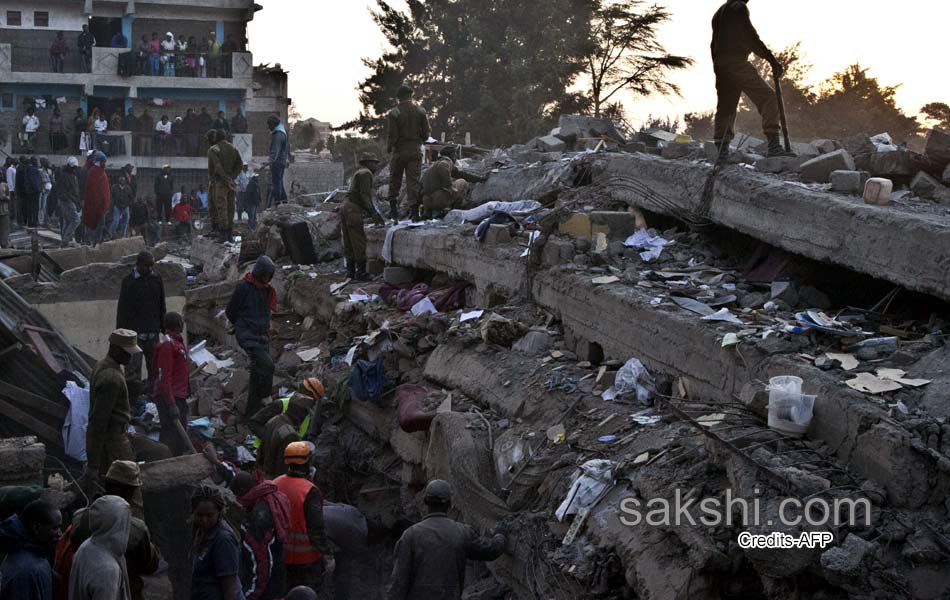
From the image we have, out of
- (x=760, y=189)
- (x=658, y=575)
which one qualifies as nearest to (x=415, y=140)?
(x=760, y=189)

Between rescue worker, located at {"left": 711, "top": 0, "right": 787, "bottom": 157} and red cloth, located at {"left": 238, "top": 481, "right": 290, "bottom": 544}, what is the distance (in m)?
4.89

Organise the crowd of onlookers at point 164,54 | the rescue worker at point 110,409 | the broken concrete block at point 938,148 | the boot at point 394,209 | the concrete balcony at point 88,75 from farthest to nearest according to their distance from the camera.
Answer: the crowd of onlookers at point 164,54, the concrete balcony at point 88,75, the boot at point 394,209, the broken concrete block at point 938,148, the rescue worker at point 110,409

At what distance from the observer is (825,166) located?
26.2 feet

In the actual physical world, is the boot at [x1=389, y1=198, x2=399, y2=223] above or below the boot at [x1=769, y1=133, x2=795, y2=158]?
below

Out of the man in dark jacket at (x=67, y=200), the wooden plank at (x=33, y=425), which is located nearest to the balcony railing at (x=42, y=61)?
the man in dark jacket at (x=67, y=200)

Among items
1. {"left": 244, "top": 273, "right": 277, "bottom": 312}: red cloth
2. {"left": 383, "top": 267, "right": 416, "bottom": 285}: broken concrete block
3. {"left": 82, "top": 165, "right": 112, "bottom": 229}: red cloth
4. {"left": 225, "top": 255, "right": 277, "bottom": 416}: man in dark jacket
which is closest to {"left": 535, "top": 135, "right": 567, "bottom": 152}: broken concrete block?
{"left": 383, "top": 267, "right": 416, "bottom": 285}: broken concrete block

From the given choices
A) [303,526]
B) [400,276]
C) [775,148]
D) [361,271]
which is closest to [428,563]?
[303,526]

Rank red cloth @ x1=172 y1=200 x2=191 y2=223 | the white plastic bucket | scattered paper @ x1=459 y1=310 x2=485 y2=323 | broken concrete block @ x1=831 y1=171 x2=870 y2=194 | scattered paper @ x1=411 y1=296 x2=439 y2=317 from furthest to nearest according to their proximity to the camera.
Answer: red cloth @ x1=172 y1=200 x2=191 y2=223, scattered paper @ x1=411 y1=296 x2=439 y2=317, scattered paper @ x1=459 y1=310 x2=485 y2=323, broken concrete block @ x1=831 y1=171 x2=870 y2=194, the white plastic bucket

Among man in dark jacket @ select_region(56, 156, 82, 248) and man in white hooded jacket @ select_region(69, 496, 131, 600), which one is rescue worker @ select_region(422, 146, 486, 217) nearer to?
man in dark jacket @ select_region(56, 156, 82, 248)

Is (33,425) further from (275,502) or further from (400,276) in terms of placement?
(400,276)

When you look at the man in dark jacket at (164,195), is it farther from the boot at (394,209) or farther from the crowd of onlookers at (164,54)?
the crowd of onlookers at (164,54)

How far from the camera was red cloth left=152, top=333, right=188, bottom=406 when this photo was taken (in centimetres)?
793

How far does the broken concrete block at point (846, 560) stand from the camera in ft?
14.0

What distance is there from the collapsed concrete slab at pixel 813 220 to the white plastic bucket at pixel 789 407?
1.05 m
